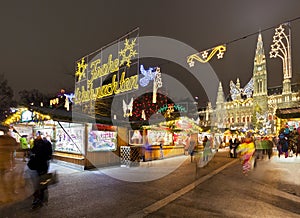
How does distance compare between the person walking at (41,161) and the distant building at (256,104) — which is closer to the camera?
the person walking at (41,161)

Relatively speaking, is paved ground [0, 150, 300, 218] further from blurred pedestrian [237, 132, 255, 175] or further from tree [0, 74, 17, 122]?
tree [0, 74, 17, 122]

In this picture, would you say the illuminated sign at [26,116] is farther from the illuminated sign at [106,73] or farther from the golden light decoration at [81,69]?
the golden light decoration at [81,69]

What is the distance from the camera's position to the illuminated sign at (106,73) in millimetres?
13234

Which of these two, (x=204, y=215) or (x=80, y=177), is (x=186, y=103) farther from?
(x=204, y=215)

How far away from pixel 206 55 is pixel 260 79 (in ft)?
306

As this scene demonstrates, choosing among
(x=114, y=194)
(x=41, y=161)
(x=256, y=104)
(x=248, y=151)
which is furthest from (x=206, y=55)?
(x=256, y=104)

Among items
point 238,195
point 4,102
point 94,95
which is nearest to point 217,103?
point 4,102

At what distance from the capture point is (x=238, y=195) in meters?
7.10

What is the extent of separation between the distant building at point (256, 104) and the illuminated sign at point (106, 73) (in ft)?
186

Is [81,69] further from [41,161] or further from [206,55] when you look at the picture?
[41,161]

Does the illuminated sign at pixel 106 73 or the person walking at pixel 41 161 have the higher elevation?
the illuminated sign at pixel 106 73

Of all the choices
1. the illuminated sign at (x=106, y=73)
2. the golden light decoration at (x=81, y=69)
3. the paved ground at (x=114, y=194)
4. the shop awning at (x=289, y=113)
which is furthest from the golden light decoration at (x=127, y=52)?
the shop awning at (x=289, y=113)

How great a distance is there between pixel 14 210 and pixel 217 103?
10313 centimetres

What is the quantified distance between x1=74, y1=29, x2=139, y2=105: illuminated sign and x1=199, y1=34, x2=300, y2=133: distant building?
56593mm
